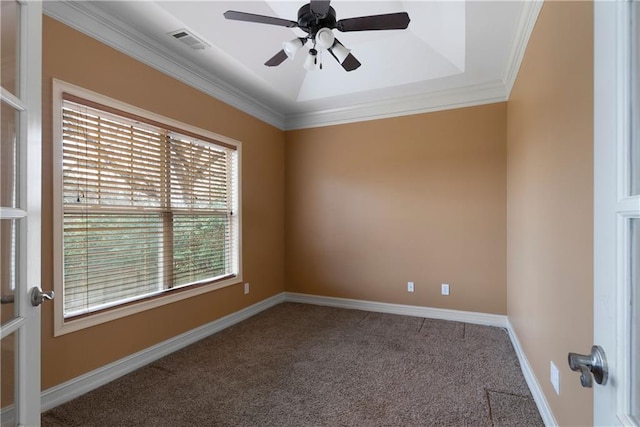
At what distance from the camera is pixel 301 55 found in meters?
3.17

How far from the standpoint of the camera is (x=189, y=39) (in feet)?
8.18

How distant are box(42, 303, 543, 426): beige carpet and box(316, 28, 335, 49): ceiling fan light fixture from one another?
239 cm

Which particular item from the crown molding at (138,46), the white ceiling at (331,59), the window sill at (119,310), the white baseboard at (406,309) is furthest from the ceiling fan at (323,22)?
the white baseboard at (406,309)

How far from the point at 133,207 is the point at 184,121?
Result: 0.96 meters

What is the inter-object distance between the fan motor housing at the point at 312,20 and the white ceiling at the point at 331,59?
2.73 ft

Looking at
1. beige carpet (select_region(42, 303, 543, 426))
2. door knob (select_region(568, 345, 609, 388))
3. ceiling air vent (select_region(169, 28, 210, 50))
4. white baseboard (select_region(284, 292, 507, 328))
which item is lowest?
beige carpet (select_region(42, 303, 543, 426))

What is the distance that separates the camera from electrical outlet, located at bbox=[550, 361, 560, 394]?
1560 mm

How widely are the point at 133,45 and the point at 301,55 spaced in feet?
5.11

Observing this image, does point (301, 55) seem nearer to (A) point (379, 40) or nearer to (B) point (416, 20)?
(A) point (379, 40)

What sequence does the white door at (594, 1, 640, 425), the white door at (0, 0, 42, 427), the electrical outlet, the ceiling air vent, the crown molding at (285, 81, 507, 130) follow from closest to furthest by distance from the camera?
the white door at (594, 1, 640, 425), the white door at (0, 0, 42, 427), the electrical outlet, the ceiling air vent, the crown molding at (285, 81, 507, 130)

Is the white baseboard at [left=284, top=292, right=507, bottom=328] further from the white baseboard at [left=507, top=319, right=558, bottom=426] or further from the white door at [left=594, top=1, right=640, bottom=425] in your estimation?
the white door at [left=594, top=1, right=640, bottom=425]

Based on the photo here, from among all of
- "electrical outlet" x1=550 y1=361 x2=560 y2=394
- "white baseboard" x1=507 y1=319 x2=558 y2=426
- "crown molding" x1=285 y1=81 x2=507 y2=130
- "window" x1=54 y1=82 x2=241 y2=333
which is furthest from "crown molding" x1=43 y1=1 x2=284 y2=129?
"white baseboard" x1=507 y1=319 x2=558 y2=426

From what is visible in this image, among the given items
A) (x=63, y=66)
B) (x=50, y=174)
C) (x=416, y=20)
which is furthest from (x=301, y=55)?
(x=50, y=174)

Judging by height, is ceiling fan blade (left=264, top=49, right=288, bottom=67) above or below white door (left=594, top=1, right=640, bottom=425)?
above
